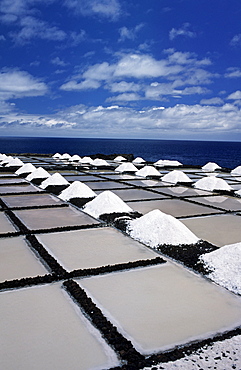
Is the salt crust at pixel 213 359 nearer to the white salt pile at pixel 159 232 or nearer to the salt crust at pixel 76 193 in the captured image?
the white salt pile at pixel 159 232

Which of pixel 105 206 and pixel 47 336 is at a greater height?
pixel 105 206

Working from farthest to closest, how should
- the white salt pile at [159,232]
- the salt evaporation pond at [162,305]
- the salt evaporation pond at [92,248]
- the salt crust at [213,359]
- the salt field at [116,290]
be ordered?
the white salt pile at [159,232]
the salt evaporation pond at [92,248]
the salt evaporation pond at [162,305]
the salt field at [116,290]
the salt crust at [213,359]

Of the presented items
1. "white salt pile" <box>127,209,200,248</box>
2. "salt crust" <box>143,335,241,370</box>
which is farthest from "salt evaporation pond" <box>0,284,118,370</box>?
"white salt pile" <box>127,209,200,248</box>

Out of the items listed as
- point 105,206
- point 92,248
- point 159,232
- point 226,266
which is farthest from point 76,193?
point 226,266

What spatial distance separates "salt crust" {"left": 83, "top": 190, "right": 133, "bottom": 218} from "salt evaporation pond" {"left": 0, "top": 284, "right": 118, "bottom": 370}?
155 inches

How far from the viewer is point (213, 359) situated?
2535 millimetres

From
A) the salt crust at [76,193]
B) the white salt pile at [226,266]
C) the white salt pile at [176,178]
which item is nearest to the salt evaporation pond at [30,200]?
the salt crust at [76,193]

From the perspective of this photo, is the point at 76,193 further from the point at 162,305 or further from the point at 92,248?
the point at 162,305

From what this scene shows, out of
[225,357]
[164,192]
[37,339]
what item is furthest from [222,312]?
[164,192]

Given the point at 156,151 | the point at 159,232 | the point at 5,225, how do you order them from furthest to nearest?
the point at 156,151 → the point at 5,225 → the point at 159,232

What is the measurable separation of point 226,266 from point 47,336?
2433mm

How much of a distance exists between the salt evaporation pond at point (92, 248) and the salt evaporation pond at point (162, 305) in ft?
1.51

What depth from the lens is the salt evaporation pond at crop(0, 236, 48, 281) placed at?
4.07 m

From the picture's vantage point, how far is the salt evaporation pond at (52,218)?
6.52 m
